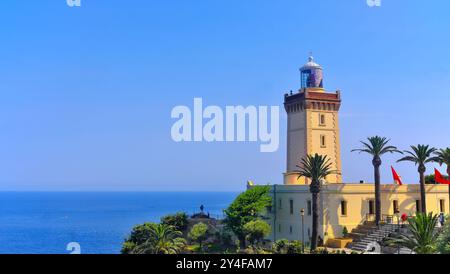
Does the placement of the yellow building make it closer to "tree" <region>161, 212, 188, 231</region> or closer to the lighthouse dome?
the lighthouse dome

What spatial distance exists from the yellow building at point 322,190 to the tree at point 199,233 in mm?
6707

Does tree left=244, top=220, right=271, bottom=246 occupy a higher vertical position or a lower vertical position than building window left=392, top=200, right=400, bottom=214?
lower

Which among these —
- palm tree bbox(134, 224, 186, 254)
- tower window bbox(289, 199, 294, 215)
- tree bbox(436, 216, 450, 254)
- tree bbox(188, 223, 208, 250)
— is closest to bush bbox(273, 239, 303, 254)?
tower window bbox(289, 199, 294, 215)

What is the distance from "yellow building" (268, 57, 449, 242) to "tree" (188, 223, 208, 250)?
6707 mm

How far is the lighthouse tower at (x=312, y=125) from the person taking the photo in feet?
165

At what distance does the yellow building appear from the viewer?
42.2 m

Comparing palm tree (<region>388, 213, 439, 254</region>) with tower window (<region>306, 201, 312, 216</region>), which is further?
tower window (<region>306, 201, 312, 216</region>)

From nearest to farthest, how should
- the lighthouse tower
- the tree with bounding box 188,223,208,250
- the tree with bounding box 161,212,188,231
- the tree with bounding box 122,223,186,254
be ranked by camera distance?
the tree with bounding box 122,223,186,254 < the tree with bounding box 188,223,208,250 < the lighthouse tower < the tree with bounding box 161,212,188,231

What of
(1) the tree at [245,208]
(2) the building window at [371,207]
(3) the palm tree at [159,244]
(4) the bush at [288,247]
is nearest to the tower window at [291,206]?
(1) the tree at [245,208]

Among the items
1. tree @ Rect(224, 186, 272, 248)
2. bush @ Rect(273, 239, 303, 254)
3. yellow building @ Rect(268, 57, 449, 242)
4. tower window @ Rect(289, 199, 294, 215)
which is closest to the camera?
bush @ Rect(273, 239, 303, 254)

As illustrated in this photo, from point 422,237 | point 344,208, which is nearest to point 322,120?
point 344,208

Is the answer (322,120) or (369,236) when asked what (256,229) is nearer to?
(369,236)
